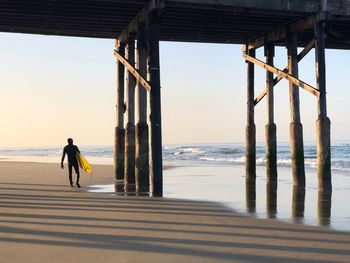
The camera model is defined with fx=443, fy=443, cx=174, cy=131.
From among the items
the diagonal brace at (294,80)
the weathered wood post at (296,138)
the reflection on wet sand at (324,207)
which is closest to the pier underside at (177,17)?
the diagonal brace at (294,80)

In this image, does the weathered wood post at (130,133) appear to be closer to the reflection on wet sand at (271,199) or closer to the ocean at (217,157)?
the reflection on wet sand at (271,199)

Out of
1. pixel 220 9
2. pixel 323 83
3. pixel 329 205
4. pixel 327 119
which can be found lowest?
pixel 329 205

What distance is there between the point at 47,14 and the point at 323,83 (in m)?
8.59

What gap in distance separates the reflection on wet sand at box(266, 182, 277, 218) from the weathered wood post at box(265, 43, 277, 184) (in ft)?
2.96

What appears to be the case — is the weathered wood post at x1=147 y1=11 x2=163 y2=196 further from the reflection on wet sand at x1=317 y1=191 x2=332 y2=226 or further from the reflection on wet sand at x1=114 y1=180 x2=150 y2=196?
the reflection on wet sand at x1=317 y1=191 x2=332 y2=226

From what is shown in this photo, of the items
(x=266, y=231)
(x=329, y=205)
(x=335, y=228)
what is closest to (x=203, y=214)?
(x=266, y=231)

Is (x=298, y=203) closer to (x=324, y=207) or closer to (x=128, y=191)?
(x=324, y=207)

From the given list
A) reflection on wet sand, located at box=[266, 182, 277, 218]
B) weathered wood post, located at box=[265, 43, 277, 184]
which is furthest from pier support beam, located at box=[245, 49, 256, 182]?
reflection on wet sand, located at box=[266, 182, 277, 218]

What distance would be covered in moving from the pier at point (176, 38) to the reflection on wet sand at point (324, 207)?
3.56ft

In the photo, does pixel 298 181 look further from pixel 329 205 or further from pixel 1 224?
pixel 1 224

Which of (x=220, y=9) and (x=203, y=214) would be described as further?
(x=220, y=9)

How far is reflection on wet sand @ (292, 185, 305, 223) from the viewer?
8.19m

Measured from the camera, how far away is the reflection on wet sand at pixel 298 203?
8.19m

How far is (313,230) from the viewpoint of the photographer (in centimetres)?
686
